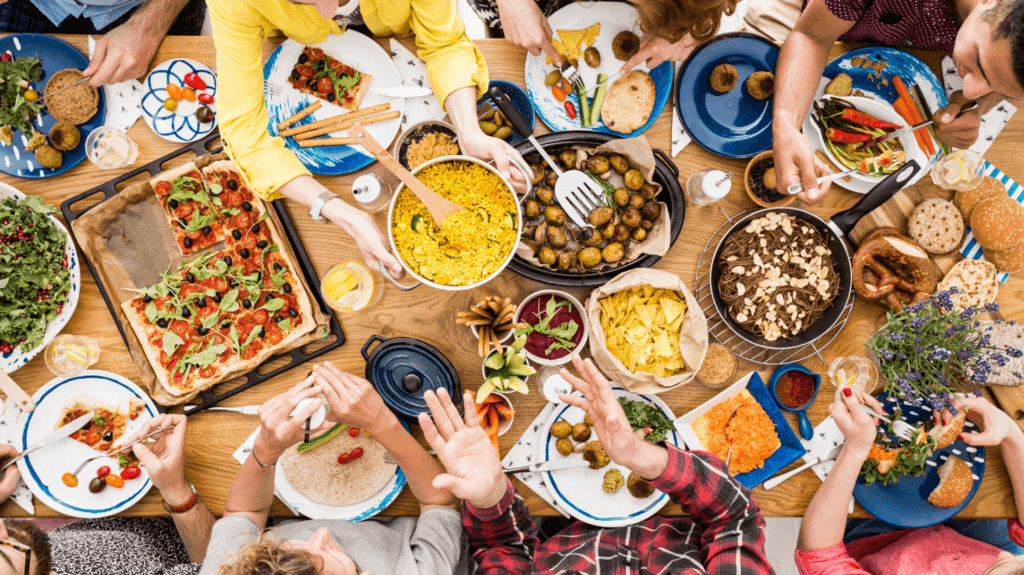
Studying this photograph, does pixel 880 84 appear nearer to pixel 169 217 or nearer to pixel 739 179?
pixel 739 179

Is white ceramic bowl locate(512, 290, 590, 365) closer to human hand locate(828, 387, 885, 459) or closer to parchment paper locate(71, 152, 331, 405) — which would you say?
parchment paper locate(71, 152, 331, 405)

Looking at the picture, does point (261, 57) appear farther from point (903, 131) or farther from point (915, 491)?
point (915, 491)

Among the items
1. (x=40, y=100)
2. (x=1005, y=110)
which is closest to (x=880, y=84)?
(x=1005, y=110)

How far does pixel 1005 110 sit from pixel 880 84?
0.54 metres

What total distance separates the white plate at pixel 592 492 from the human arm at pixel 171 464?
141cm

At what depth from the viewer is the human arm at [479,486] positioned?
186cm

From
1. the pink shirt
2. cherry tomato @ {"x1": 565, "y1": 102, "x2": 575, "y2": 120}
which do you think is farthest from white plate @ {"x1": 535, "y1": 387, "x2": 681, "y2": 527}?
cherry tomato @ {"x1": 565, "y1": 102, "x2": 575, "y2": 120}

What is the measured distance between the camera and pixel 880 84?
7.17 feet

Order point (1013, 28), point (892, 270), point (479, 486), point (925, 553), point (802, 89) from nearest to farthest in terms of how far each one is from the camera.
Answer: point (1013, 28) < point (479, 486) < point (802, 89) < point (892, 270) < point (925, 553)

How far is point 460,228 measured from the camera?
192 centimetres

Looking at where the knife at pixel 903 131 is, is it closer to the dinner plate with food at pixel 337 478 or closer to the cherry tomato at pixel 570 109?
the cherry tomato at pixel 570 109

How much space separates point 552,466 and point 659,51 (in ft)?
5.58

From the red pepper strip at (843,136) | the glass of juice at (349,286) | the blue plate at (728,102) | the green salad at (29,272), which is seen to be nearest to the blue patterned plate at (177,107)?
the green salad at (29,272)

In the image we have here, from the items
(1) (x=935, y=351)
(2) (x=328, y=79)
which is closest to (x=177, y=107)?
(2) (x=328, y=79)
